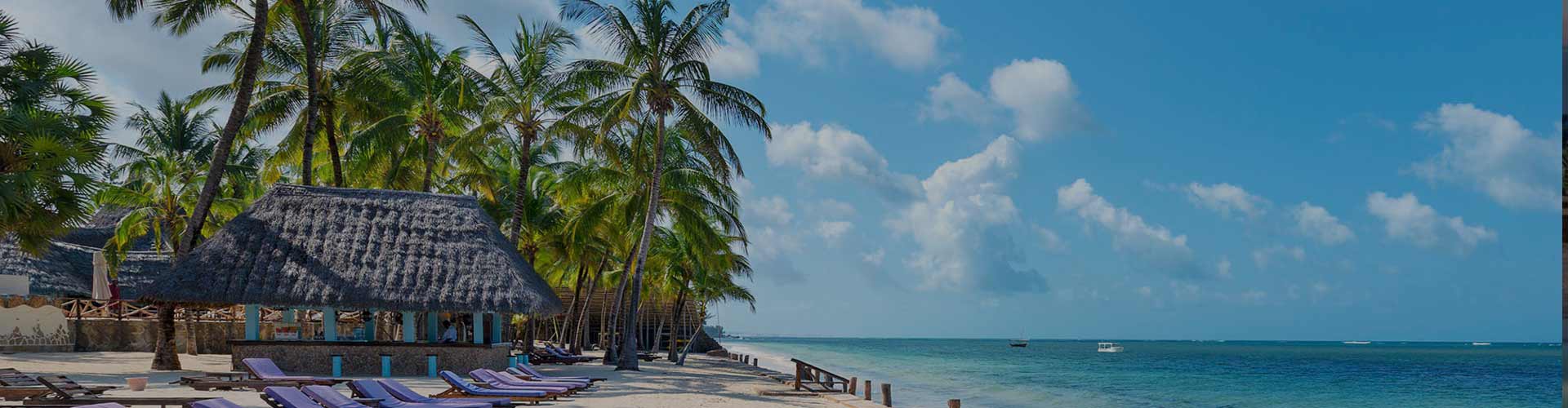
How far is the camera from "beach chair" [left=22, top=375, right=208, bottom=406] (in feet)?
30.9

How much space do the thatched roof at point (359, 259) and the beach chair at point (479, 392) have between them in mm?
4561

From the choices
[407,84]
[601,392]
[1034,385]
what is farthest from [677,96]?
[1034,385]

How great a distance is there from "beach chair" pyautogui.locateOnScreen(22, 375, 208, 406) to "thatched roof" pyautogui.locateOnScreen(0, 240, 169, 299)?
12089mm

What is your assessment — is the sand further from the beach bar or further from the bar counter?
the beach bar

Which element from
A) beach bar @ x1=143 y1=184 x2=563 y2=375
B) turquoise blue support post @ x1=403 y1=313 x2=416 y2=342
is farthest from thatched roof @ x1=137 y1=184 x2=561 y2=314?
turquoise blue support post @ x1=403 y1=313 x2=416 y2=342

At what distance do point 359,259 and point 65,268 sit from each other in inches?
515

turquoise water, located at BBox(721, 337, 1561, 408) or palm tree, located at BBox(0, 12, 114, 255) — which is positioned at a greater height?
palm tree, located at BBox(0, 12, 114, 255)

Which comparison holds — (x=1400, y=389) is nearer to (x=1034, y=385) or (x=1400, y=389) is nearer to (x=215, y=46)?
(x=1034, y=385)

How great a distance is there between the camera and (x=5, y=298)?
21266 mm

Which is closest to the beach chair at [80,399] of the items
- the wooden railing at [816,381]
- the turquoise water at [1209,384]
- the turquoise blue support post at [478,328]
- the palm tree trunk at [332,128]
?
the turquoise blue support post at [478,328]

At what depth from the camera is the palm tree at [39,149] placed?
36.9ft

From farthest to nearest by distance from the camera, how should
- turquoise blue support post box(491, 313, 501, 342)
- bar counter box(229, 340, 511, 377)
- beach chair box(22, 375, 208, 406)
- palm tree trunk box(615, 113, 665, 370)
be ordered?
palm tree trunk box(615, 113, 665, 370) → turquoise blue support post box(491, 313, 501, 342) → bar counter box(229, 340, 511, 377) → beach chair box(22, 375, 208, 406)

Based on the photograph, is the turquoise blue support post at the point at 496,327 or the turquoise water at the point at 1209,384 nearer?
the turquoise blue support post at the point at 496,327

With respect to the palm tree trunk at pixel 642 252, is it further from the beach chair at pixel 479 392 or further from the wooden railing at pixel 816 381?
the beach chair at pixel 479 392
